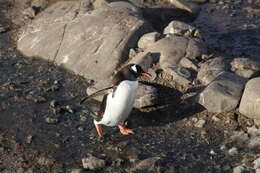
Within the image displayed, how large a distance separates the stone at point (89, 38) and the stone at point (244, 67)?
228cm

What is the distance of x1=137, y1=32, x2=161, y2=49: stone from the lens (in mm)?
9969

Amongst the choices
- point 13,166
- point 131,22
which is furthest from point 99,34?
point 13,166

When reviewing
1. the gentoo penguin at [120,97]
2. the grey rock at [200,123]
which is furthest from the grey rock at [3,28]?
the grey rock at [200,123]

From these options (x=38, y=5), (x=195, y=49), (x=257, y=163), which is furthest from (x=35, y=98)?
(x=38, y=5)

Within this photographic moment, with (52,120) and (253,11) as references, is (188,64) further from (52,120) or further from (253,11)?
(253,11)

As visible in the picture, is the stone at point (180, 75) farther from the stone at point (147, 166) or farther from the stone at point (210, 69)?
the stone at point (147, 166)

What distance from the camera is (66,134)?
8.00 metres

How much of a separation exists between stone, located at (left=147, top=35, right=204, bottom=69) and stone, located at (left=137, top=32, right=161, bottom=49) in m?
0.21

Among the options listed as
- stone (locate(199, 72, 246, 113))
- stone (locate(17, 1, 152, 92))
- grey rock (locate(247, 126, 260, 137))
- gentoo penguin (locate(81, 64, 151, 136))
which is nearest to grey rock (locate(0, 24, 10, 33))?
stone (locate(17, 1, 152, 92))

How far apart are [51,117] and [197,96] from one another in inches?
104

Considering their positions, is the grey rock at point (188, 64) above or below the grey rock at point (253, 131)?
below

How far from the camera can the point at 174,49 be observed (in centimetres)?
953

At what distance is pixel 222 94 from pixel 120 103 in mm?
1836

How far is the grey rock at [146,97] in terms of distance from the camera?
8.55 meters
